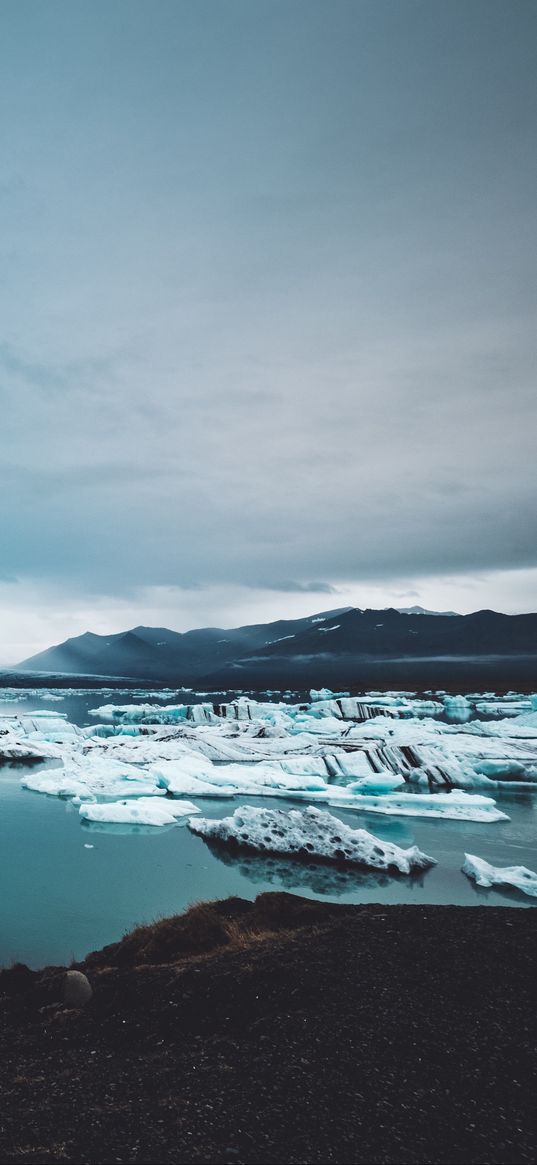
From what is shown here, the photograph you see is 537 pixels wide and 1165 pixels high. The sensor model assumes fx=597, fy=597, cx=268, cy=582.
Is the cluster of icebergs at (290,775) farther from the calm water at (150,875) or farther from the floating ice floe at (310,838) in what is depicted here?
the calm water at (150,875)

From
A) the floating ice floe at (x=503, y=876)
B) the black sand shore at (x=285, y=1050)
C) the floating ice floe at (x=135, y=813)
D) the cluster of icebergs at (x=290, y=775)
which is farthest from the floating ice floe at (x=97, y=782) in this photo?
the black sand shore at (x=285, y=1050)

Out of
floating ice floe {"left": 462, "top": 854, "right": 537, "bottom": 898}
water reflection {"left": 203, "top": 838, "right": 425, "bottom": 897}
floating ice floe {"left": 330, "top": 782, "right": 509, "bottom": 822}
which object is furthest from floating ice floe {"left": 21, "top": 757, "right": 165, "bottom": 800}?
floating ice floe {"left": 462, "top": 854, "right": 537, "bottom": 898}

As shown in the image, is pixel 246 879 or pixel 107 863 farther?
pixel 107 863

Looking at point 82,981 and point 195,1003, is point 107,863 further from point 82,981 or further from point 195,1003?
point 195,1003

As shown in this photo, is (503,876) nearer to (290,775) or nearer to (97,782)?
(290,775)

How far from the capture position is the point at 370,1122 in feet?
13.3

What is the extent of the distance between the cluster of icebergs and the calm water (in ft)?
1.90

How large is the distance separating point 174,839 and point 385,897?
662 cm

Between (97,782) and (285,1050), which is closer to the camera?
(285,1050)

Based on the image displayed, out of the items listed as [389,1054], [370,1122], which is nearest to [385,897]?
[389,1054]

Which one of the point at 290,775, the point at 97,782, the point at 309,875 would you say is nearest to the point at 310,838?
the point at 309,875

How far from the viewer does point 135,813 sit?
17328mm

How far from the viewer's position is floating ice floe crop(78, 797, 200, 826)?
56.0 feet

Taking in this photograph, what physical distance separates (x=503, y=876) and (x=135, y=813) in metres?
10.3
